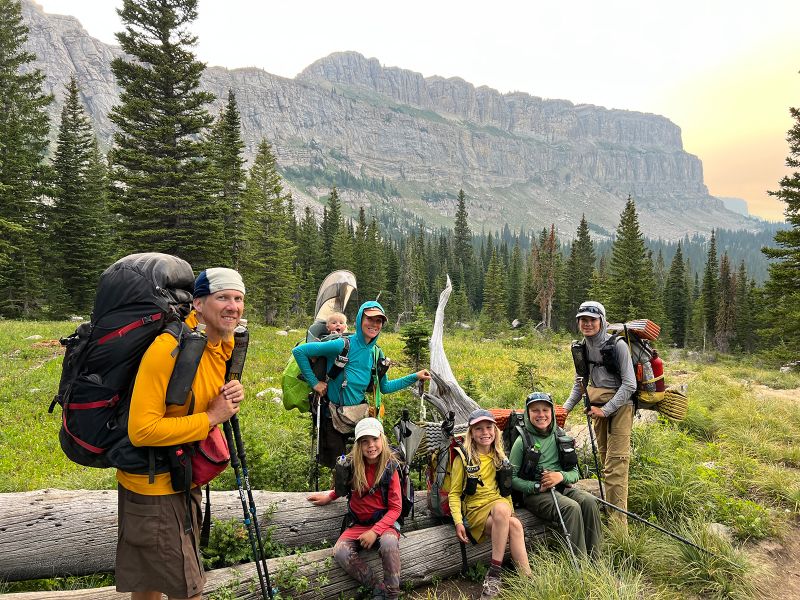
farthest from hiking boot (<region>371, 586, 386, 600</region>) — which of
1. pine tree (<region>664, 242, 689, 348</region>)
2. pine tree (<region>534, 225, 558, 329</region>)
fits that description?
pine tree (<region>664, 242, 689, 348</region>)

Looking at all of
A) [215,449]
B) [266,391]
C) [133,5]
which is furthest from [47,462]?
[133,5]

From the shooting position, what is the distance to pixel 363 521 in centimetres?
407

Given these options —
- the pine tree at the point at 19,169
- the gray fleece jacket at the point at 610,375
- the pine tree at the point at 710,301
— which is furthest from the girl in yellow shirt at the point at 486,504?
the pine tree at the point at 710,301

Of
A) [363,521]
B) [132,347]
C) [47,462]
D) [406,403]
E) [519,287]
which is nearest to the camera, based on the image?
[132,347]

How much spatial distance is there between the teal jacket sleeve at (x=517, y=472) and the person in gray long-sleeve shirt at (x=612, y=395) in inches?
42.5

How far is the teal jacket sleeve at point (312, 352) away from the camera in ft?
14.7

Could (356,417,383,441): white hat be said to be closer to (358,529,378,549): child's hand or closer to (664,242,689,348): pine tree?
(358,529,378,549): child's hand

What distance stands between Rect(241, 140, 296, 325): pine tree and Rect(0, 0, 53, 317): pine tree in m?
11.1

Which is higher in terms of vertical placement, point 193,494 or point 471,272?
point 471,272

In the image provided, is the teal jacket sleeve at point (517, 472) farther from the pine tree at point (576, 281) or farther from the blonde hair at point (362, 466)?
the pine tree at point (576, 281)

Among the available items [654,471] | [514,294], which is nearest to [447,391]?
[654,471]

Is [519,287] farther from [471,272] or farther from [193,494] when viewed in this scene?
[193,494]

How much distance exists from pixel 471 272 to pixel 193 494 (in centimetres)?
7750

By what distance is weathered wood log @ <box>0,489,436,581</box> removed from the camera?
3.48 meters
